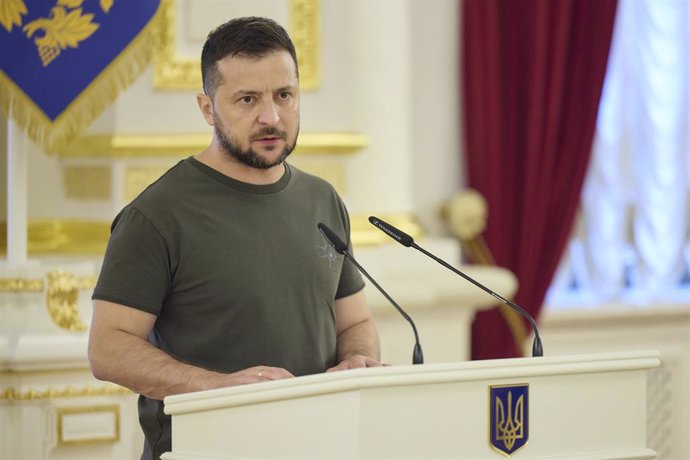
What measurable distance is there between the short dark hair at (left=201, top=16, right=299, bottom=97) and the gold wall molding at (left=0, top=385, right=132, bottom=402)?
158cm

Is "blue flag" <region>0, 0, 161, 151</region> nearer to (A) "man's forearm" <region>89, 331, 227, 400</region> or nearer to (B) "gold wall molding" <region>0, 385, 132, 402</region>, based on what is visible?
(B) "gold wall molding" <region>0, 385, 132, 402</region>

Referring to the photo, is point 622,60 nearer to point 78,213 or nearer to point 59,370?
point 78,213

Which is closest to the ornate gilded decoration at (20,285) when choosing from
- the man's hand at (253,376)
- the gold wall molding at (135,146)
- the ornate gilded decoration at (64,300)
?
the ornate gilded decoration at (64,300)

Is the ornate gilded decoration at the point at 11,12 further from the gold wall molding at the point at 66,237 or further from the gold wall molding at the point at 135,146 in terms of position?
the gold wall molding at the point at 66,237

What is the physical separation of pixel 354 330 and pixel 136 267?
0.58 m

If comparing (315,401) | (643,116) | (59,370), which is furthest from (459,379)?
(643,116)

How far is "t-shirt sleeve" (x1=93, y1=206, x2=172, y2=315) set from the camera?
7.66 ft

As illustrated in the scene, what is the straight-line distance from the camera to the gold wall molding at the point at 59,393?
374 cm

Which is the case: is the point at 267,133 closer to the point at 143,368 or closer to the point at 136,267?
the point at 136,267

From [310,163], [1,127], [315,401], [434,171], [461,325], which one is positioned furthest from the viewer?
[434,171]

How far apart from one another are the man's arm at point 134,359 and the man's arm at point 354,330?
41cm

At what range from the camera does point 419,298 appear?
453 cm

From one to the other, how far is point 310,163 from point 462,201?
0.87m

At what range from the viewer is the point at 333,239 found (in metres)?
2.52
